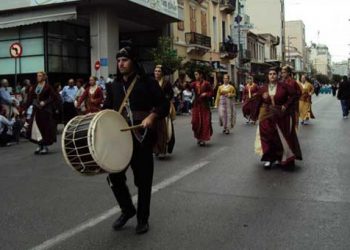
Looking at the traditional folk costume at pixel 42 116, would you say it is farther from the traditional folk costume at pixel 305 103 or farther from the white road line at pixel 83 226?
the traditional folk costume at pixel 305 103

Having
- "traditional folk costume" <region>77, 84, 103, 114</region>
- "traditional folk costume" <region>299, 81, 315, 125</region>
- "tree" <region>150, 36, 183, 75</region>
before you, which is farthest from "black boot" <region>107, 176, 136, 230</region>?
"tree" <region>150, 36, 183, 75</region>

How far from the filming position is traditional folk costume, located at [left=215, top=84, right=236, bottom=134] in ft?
52.0

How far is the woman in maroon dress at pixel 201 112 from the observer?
1293 cm

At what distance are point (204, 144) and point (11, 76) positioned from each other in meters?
16.9

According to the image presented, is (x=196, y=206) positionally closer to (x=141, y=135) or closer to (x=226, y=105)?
(x=141, y=135)

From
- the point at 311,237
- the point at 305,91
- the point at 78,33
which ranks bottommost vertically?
the point at 311,237

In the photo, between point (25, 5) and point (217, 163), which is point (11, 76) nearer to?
point (25, 5)

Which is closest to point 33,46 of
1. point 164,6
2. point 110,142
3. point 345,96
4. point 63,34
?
point 63,34

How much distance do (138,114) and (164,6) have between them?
81.8 ft

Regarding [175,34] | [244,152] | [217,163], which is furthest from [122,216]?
[175,34]

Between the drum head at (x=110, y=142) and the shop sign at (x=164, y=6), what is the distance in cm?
2135

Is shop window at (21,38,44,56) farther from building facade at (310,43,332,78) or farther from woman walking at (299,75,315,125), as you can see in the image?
building facade at (310,43,332,78)

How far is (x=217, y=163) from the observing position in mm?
9961

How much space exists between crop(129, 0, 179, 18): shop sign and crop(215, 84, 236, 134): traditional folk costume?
11.2 meters
